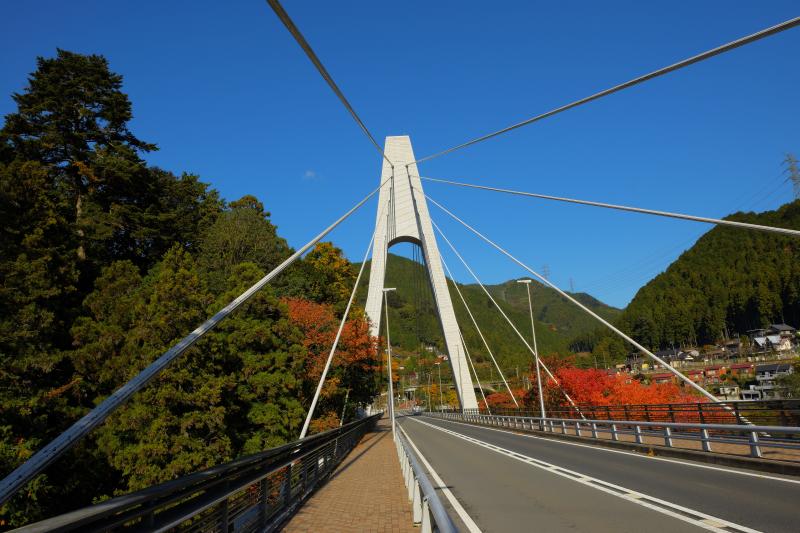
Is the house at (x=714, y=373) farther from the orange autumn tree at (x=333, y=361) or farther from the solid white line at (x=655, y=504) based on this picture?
the solid white line at (x=655, y=504)

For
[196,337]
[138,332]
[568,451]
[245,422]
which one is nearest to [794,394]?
[568,451]

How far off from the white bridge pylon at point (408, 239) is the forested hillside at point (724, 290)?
99.0 meters

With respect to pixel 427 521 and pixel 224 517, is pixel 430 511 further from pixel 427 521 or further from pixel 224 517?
pixel 224 517

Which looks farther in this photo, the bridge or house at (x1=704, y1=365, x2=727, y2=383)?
house at (x1=704, y1=365, x2=727, y2=383)

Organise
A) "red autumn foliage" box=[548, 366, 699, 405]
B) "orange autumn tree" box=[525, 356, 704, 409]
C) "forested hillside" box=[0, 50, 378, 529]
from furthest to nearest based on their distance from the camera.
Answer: "red autumn foliage" box=[548, 366, 699, 405]
"orange autumn tree" box=[525, 356, 704, 409]
"forested hillside" box=[0, 50, 378, 529]

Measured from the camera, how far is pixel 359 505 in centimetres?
923

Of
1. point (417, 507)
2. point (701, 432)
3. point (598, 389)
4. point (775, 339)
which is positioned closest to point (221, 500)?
point (417, 507)

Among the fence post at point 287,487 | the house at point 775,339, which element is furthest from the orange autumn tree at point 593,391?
the house at point 775,339

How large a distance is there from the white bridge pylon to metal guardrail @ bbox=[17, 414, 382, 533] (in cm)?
3067

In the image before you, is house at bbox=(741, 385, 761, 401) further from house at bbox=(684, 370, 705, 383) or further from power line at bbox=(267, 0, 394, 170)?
power line at bbox=(267, 0, 394, 170)

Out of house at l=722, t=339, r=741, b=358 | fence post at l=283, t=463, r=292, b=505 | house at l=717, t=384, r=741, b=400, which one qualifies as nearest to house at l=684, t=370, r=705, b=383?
house at l=717, t=384, r=741, b=400

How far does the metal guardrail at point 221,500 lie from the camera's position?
362cm

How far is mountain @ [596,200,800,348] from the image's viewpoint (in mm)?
119375

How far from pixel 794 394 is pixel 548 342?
107 m
